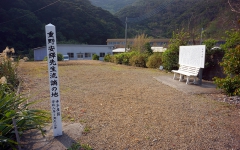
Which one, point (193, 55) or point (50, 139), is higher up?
point (193, 55)

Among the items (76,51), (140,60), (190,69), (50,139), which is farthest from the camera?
(76,51)

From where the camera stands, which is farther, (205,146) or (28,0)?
(28,0)

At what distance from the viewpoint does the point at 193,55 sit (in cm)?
657

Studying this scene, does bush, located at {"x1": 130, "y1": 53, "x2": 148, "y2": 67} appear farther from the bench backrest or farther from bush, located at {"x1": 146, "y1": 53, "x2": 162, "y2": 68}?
the bench backrest

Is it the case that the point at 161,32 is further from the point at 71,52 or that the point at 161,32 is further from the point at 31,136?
the point at 31,136

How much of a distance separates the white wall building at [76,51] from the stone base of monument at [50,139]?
110 feet

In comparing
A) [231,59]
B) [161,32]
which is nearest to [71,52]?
[161,32]

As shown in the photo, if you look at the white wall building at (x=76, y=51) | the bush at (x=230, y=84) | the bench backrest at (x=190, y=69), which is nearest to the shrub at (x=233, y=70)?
the bush at (x=230, y=84)

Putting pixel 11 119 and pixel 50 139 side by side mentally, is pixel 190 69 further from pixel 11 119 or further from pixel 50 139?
pixel 11 119

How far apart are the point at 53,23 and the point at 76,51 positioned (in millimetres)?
10282

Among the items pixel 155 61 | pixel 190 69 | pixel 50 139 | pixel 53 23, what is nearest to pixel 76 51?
pixel 53 23

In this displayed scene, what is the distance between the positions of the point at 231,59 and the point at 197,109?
198cm

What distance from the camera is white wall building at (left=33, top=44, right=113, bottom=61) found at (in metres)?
34.0

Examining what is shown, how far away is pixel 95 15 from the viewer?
46469mm
